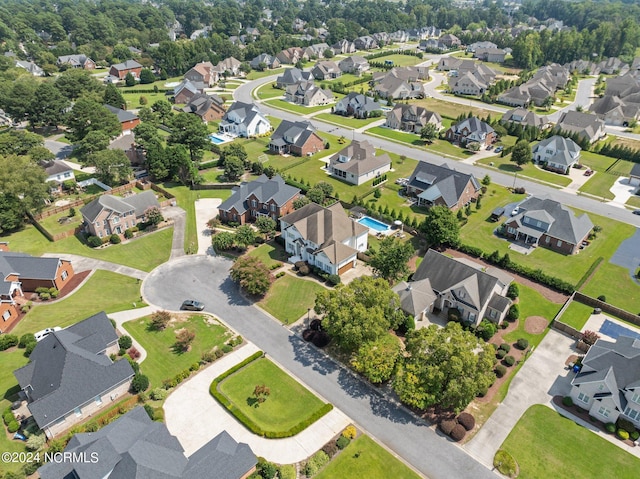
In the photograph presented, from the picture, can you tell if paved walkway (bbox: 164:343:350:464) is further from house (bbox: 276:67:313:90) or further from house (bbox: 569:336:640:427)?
house (bbox: 276:67:313:90)

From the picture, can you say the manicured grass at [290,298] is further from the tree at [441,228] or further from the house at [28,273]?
the house at [28,273]

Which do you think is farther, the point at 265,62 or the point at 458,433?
the point at 265,62

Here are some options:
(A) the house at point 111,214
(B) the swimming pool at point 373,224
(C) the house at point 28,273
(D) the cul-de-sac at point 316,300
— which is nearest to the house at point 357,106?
(D) the cul-de-sac at point 316,300

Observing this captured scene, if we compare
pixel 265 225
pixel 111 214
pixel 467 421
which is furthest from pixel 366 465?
pixel 111 214

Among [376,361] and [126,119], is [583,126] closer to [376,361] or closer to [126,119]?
[376,361]

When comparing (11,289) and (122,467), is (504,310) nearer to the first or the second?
(122,467)

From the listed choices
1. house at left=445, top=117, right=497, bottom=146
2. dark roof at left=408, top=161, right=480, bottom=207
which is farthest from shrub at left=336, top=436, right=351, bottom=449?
house at left=445, top=117, right=497, bottom=146

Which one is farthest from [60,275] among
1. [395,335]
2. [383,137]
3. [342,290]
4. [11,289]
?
[383,137]

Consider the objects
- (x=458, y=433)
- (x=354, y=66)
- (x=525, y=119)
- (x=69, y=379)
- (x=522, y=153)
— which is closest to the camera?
(x=458, y=433)
